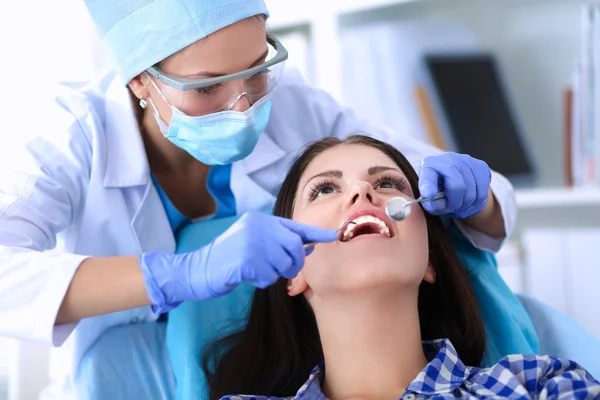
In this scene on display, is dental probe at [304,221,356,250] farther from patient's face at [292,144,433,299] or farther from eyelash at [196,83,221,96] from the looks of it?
eyelash at [196,83,221,96]

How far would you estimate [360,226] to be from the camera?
54.1 inches

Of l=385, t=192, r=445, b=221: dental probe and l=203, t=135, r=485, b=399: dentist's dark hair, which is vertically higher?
l=385, t=192, r=445, b=221: dental probe

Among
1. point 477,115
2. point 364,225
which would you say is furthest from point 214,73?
point 477,115

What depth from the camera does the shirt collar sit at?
1307 mm

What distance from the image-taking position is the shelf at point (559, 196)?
7.90ft

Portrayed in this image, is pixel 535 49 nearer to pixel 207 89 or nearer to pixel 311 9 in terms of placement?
pixel 311 9

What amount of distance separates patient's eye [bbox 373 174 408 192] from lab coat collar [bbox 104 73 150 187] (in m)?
0.55

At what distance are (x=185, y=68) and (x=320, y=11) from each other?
1.36 meters

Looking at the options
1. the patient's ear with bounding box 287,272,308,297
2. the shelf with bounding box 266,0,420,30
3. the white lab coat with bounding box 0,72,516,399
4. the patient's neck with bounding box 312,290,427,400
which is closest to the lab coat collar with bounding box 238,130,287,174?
the white lab coat with bounding box 0,72,516,399

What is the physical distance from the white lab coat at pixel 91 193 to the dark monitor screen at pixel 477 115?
0.82 meters

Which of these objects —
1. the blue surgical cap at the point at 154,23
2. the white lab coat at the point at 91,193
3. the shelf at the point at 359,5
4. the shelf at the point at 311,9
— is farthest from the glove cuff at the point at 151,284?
the shelf at the point at 359,5

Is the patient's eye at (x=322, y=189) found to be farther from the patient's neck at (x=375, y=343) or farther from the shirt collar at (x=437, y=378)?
the shirt collar at (x=437, y=378)

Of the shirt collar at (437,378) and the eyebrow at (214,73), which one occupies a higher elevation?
the eyebrow at (214,73)

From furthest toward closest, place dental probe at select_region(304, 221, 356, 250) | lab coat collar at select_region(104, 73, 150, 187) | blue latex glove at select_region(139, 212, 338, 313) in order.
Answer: lab coat collar at select_region(104, 73, 150, 187), dental probe at select_region(304, 221, 356, 250), blue latex glove at select_region(139, 212, 338, 313)
